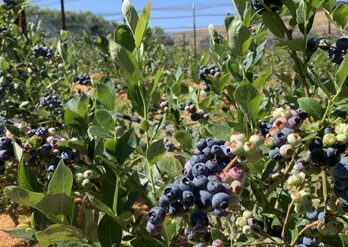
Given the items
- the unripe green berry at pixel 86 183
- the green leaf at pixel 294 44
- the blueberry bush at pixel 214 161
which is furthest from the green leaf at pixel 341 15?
the unripe green berry at pixel 86 183

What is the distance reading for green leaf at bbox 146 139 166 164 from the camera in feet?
3.18

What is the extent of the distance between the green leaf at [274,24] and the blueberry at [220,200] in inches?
14.6

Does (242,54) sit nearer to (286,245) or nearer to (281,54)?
(286,245)

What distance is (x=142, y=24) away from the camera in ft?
3.08

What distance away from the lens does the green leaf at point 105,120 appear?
1.03m

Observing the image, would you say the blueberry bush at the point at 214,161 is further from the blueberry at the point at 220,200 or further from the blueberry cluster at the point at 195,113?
the blueberry cluster at the point at 195,113

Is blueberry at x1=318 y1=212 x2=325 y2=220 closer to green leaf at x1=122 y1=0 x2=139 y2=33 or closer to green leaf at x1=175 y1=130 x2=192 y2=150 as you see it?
green leaf at x1=175 y1=130 x2=192 y2=150

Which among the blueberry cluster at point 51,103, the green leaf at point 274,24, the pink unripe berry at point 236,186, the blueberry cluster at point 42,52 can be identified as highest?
the green leaf at point 274,24

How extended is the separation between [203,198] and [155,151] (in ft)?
0.85

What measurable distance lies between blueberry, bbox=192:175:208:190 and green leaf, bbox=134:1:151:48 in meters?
0.32

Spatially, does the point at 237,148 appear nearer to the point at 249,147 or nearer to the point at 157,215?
the point at 249,147

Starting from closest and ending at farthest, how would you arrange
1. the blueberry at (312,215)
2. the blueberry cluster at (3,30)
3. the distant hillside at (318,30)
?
the blueberry at (312,215)
the blueberry cluster at (3,30)
the distant hillside at (318,30)

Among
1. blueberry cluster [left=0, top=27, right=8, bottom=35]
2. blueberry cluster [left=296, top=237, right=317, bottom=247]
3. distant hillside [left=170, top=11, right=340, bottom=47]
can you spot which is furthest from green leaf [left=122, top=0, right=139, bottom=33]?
blueberry cluster [left=0, top=27, right=8, bottom=35]

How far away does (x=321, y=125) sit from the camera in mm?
862
